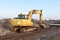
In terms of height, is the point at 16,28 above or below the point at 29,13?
below

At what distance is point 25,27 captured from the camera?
2609 centimetres

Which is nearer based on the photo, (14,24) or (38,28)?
(14,24)

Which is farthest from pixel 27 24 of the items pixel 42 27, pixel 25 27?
pixel 42 27

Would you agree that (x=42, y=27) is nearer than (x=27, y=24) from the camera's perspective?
No

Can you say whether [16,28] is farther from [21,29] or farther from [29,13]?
[29,13]

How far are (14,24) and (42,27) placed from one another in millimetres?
7098

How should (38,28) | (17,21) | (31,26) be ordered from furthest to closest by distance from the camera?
(38,28), (31,26), (17,21)

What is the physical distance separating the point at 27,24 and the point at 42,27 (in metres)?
5.55

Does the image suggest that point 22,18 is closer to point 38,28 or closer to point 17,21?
point 17,21

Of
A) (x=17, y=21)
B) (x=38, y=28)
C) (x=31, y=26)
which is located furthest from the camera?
(x=38, y=28)

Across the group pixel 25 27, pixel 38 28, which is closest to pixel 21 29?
pixel 25 27

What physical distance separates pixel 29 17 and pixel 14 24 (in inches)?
116

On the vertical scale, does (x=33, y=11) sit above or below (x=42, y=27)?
above

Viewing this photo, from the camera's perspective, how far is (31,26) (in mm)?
26516
